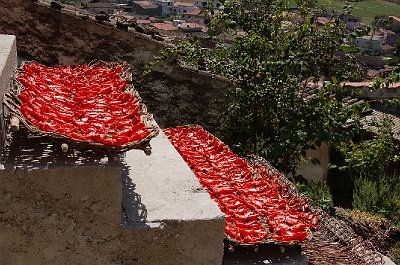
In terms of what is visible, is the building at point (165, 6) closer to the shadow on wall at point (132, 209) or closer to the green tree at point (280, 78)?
the green tree at point (280, 78)

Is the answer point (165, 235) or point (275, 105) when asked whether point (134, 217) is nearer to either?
point (165, 235)

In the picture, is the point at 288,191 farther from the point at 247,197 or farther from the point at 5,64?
the point at 5,64

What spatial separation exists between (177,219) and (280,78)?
16.4 feet

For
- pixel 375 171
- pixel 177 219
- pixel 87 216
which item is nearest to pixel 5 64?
pixel 87 216

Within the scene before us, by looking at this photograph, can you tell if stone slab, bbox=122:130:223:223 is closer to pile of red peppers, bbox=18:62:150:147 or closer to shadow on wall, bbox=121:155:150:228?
shadow on wall, bbox=121:155:150:228

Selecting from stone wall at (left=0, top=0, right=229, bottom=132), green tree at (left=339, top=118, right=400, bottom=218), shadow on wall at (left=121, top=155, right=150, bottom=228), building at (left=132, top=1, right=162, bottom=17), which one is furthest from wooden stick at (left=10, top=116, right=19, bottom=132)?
building at (left=132, top=1, right=162, bottom=17)

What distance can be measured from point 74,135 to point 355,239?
3.55 metres

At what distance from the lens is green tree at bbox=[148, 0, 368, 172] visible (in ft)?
28.5

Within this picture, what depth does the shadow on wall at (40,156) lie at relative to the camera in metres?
4.01

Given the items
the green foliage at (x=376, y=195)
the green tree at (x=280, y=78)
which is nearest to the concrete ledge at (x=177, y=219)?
the green tree at (x=280, y=78)

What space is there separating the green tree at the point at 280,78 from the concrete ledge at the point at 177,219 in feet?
13.1

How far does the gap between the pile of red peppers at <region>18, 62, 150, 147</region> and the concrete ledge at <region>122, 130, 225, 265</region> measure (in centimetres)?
66

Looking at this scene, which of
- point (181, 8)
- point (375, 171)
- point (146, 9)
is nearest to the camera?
point (375, 171)

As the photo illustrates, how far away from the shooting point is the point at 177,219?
171 inches
